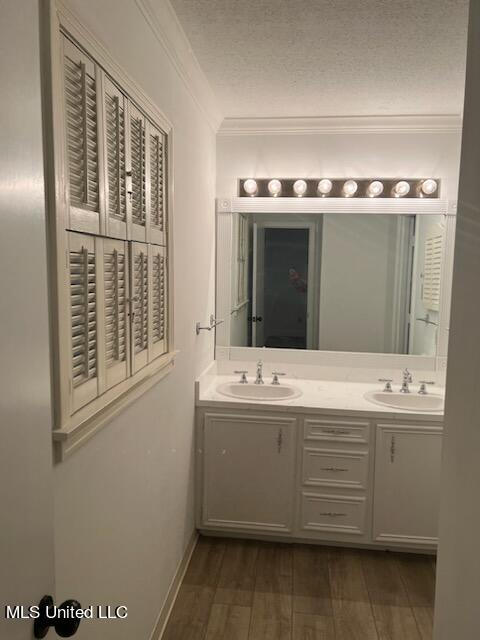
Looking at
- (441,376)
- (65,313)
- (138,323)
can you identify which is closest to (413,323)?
(441,376)

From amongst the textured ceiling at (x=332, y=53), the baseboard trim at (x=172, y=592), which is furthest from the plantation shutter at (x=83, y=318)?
the baseboard trim at (x=172, y=592)

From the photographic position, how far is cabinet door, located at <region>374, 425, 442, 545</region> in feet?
8.43

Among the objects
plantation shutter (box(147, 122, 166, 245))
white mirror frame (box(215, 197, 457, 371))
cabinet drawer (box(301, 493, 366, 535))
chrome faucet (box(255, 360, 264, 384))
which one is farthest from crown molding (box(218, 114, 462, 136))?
cabinet drawer (box(301, 493, 366, 535))

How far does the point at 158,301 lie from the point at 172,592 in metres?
1.40

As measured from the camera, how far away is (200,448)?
274 cm

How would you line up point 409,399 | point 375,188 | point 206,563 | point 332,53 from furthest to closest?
point 375,188 < point 409,399 < point 206,563 < point 332,53

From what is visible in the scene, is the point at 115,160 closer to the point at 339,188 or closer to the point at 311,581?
the point at 339,188

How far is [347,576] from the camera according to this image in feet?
8.09

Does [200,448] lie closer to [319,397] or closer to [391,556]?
[319,397]

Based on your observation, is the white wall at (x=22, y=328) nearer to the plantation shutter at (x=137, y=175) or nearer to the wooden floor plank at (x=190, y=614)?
the plantation shutter at (x=137, y=175)

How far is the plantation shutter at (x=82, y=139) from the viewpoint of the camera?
3.59 feet

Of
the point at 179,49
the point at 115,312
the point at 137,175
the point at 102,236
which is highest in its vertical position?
the point at 179,49

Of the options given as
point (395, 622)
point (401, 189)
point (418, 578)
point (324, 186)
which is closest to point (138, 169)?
point (324, 186)

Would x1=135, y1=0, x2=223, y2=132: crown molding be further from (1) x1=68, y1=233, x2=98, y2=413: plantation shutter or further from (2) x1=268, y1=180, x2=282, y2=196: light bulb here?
(1) x1=68, y1=233, x2=98, y2=413: plantation shutter
